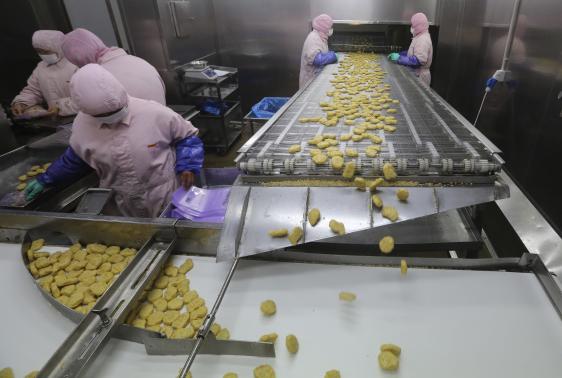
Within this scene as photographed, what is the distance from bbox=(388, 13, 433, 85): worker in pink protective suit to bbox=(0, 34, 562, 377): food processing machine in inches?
109

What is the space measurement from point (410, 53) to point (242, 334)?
4.22 meters

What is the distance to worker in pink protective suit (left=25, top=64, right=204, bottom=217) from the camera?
1.84 meters

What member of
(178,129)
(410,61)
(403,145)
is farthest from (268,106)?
(403,145)

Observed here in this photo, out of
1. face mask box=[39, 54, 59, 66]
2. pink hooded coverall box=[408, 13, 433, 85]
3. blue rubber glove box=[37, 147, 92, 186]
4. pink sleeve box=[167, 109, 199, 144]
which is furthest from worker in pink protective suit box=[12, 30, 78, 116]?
pink hooded coverall box=[408, 13, 433, 85]

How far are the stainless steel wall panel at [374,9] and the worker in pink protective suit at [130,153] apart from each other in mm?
4559

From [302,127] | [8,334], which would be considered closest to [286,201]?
[302,127]

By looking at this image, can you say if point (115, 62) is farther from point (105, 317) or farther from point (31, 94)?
point (105, 317)

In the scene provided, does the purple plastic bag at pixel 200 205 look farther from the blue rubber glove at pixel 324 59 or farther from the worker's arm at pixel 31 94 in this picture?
the blue rubber glove at pixel 324 59

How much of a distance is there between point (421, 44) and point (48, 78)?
4314 mm

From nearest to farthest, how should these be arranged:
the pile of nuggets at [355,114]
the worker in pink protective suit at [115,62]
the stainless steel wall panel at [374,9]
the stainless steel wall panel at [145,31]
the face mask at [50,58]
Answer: the pile of nuggets at [355,114] < the worker in pink protective suit at [115,62] < the face mask at [50,58] < the stainless steel wall panel at [145,31] < the stainless steel wall panel at [374,9]

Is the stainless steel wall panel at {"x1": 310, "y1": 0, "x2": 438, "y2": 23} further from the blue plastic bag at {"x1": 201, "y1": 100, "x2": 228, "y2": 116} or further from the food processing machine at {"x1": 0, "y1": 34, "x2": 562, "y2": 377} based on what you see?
the food processing machine at {"x1": 0, "y1": 34, "x2": 562, "y2": 377}

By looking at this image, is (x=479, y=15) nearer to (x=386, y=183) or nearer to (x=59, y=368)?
(x=386, y=183)

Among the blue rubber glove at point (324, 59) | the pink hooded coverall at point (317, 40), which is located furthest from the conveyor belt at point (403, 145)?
the pink hooded coverall at point (317, 40)

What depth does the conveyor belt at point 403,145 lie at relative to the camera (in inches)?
48.7
